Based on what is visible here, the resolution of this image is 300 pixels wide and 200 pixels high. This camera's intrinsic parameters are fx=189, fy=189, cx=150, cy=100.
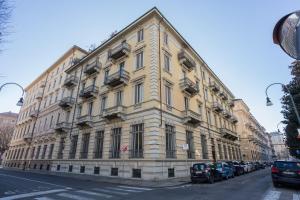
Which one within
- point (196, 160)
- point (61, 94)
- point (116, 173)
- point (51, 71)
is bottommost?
point (116, 173)

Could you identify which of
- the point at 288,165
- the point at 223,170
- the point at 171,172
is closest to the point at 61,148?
the point at 171,172

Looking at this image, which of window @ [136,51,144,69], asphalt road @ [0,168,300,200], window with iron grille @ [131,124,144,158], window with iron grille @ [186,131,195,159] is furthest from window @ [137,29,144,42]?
asphalt road @ [0,168,300,200]

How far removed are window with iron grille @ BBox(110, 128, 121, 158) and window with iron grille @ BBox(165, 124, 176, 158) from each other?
4972 millimetres

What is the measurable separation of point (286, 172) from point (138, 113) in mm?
12006

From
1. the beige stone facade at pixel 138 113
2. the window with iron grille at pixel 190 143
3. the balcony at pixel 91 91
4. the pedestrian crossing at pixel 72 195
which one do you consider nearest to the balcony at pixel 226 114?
the beige stone facade at pixel 138 113

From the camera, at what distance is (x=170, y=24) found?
74.8ft

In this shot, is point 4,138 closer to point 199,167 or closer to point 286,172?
point 199,167

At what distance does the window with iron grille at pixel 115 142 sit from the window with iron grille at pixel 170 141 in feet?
16.3

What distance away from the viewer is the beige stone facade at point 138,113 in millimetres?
17453

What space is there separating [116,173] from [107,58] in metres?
14.7

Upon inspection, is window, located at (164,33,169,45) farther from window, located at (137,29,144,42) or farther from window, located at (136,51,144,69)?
window, located at (136,51,144,69)

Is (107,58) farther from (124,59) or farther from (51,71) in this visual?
(51,71)

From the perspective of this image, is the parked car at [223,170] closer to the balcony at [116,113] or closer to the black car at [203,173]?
the black car at [203,173]

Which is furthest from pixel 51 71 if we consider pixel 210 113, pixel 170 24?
pixel 210 113
